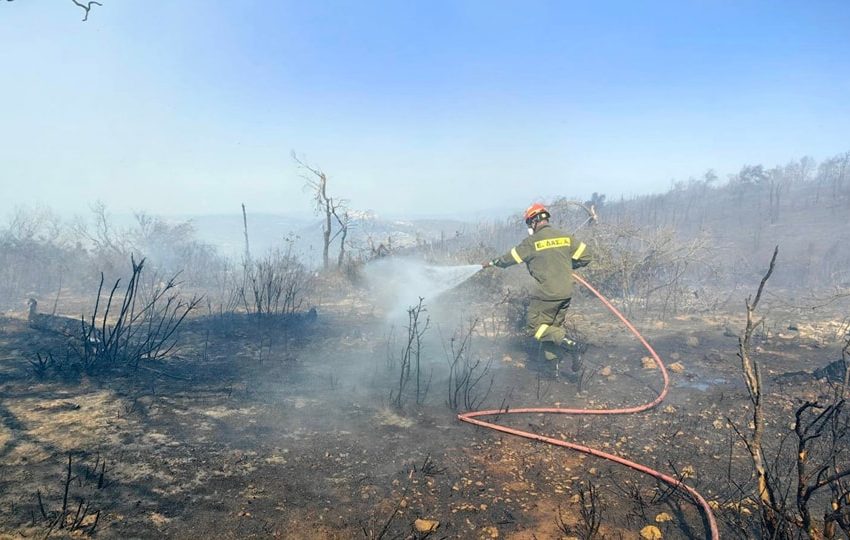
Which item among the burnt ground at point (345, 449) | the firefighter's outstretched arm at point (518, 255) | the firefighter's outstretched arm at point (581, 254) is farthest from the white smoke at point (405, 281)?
the burnt ground at point (345, 449)

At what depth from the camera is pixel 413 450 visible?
3723 mm

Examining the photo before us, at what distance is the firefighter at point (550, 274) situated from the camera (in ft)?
18.6

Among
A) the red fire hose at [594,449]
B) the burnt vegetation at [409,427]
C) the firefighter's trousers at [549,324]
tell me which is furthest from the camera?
the firefighter's trousers at [549,324]

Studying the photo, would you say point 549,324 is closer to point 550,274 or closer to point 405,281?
point 550,274

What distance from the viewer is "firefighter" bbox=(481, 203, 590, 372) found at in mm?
5660

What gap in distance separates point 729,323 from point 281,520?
930 cm

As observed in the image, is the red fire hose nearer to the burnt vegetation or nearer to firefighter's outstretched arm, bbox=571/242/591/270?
the burnt vegetation

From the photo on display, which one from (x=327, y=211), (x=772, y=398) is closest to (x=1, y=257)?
(x=327, y=211)

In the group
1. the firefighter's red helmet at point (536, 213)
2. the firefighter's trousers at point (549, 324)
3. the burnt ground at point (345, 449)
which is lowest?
the burnt ground at point (345, 449)

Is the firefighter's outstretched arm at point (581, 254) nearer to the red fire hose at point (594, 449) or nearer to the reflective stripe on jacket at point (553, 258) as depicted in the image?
the reflective stripe on jacket at point (553, 258)

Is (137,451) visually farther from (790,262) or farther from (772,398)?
(790,262)

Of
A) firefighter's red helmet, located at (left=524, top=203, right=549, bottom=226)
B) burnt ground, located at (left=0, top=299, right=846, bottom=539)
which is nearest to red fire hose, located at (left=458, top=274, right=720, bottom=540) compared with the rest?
burnt ground, located at (left=0, top=299, right=846, bottom=539)

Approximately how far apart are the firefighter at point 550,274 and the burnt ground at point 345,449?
1.76ft

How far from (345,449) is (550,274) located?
11.2 feet
